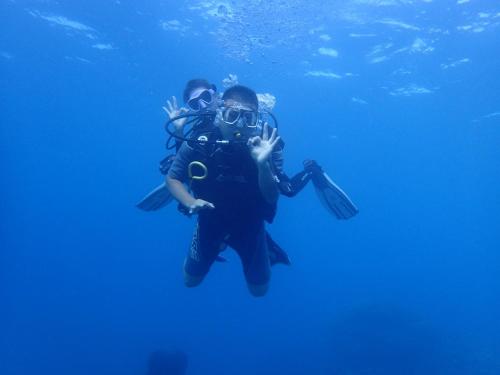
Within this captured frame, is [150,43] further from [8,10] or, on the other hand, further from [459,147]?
[459,147]

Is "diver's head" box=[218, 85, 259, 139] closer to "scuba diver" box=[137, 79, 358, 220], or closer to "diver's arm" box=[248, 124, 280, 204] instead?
"diver's arm" box=[248, 124, 280, 204]

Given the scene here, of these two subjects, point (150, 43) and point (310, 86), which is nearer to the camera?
point (150, 43)

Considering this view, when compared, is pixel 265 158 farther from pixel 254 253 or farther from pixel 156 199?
pixel 156 199

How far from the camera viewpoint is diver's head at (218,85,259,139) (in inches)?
186

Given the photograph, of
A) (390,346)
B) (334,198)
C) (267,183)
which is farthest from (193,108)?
(390,346)

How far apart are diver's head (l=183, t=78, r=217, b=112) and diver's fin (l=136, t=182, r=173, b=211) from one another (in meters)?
2.13

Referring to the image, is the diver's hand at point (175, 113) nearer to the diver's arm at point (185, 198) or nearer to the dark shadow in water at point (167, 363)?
the diver's arm at point (185, 198)

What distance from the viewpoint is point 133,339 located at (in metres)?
18.1

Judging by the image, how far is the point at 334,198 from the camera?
7.60 m

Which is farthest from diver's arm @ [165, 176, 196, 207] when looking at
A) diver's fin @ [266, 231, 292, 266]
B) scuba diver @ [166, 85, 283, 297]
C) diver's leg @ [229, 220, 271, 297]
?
diver's fin @ [266, 231, 292, 266]

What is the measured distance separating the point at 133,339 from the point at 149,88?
20.6 metres

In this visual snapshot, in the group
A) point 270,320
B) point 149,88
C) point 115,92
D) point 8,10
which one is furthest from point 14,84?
point 270,320

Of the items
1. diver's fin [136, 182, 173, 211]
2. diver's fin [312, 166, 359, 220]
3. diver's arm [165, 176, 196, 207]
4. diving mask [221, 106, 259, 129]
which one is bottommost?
diver's arm [165, 176, 196, 207]

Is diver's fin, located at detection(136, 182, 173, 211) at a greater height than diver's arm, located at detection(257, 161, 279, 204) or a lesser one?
greater
